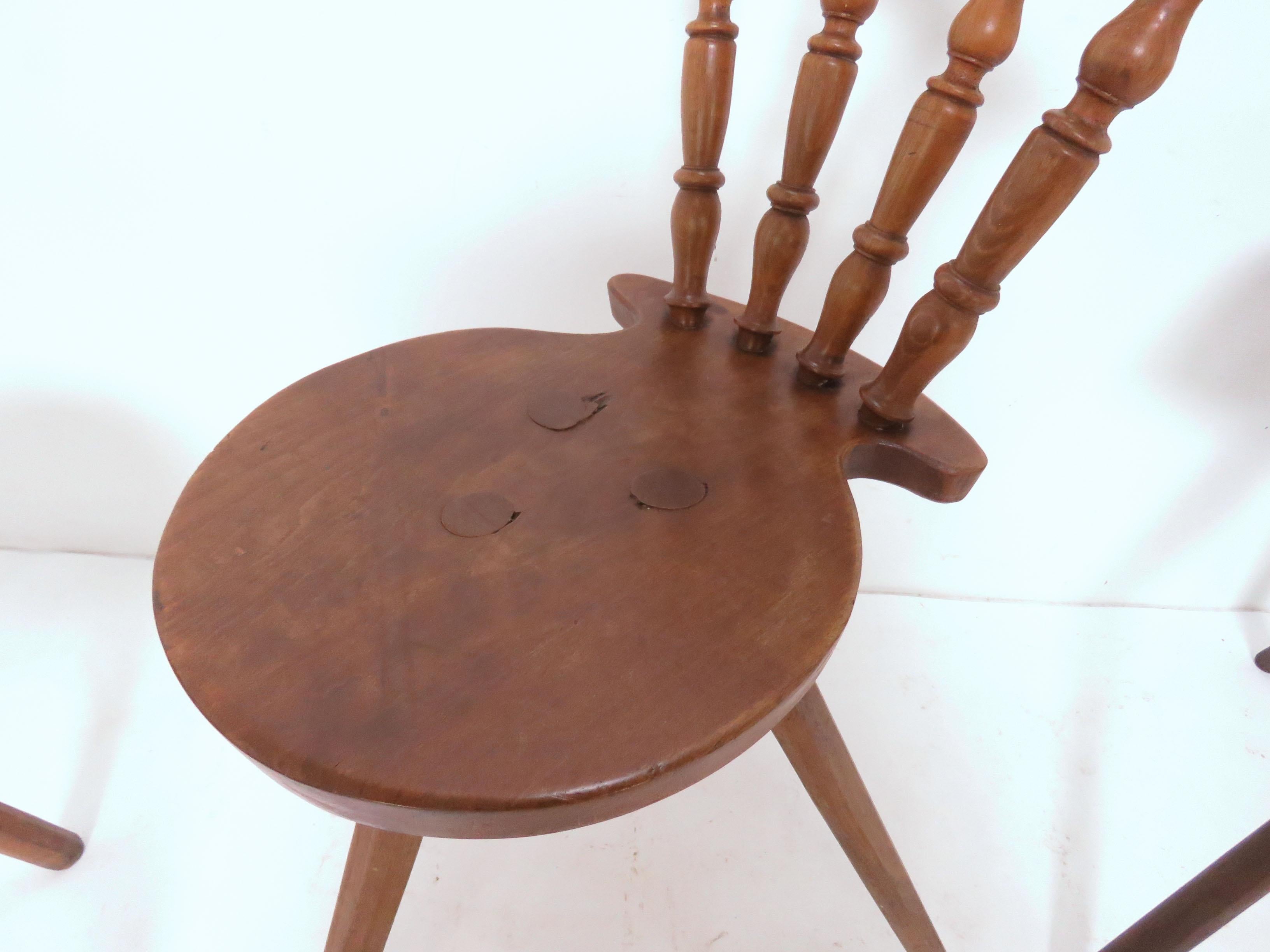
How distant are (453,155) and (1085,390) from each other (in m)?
0.76

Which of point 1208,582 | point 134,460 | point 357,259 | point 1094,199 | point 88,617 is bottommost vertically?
point 88,617

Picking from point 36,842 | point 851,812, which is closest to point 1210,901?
point 851,812

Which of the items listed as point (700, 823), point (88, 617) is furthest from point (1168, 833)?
point (88, 617)

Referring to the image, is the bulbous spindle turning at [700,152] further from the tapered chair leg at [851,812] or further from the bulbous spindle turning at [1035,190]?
the tapered chair leg at [851,812]

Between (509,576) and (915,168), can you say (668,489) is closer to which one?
(509,576)

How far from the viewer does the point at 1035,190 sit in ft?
1.46

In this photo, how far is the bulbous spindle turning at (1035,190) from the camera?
1.32ft

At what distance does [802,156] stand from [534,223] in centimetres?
37

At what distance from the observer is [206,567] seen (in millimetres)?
459

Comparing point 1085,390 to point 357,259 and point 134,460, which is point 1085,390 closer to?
point 357,259

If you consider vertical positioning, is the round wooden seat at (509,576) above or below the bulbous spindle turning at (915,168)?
below

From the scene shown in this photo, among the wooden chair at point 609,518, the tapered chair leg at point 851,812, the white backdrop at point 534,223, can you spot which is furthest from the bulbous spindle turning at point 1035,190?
the white backdrop at point 534,223

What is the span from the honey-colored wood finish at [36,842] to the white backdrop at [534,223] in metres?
0.47

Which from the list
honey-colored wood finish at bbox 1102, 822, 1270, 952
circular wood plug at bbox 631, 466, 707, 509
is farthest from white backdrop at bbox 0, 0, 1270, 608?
honey-colored wood finish at bbox 1102, 822, 1270, 952
